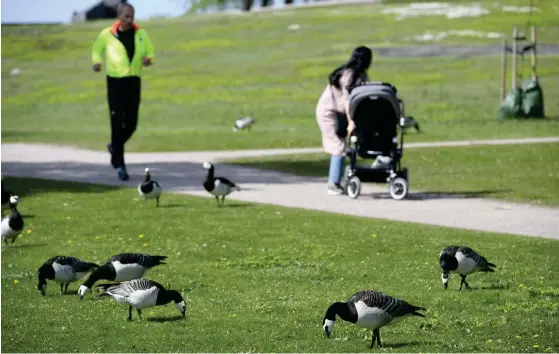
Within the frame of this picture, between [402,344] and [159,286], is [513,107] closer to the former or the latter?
[159,286]

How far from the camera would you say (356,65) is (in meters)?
18.8

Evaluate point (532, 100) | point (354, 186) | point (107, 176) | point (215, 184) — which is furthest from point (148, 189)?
point (532, 100)

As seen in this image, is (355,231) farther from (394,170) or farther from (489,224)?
(394,170)

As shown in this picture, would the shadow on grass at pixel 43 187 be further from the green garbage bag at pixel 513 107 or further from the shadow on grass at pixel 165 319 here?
the green garbage bag at pixel 513 107

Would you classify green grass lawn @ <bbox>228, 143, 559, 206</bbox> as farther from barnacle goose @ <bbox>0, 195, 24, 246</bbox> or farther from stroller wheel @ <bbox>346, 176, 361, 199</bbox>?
barnacle goose @ <bbox>0, 195, 24, 246</bbox>

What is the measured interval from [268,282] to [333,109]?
24.5ft

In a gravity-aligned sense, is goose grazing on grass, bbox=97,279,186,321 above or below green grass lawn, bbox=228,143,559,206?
above

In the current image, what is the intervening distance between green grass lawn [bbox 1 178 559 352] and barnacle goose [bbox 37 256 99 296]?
0.61 ft

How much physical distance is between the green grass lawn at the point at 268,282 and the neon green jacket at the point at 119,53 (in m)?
3.47

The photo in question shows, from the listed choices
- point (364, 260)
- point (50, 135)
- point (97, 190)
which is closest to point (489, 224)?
point (364, 260)

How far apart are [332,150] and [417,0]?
72.3m

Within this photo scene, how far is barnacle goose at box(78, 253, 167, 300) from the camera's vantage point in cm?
1105

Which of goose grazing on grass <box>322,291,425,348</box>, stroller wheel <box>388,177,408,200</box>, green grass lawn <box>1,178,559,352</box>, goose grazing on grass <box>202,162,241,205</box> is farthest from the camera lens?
stroller wheel <box>388,177,408,200</box>

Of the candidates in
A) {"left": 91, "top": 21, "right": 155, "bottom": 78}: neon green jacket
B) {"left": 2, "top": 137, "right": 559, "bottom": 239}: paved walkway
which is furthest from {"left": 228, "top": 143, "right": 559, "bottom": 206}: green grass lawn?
{"left": 91, "top": 21, "right": 155, "bottom": 78}: neon green jacket
